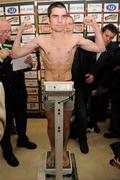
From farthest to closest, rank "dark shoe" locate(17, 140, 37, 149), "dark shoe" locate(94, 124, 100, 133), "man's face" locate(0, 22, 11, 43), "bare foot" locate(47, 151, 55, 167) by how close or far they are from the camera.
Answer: "dark shoe" locate(94, 124, 100, 133), "dark shoe" locate(17, 140, 37, 149), "man's face" locate(0, 22, 11, 43), "bare foot" locate(47, 151, 55, 167)

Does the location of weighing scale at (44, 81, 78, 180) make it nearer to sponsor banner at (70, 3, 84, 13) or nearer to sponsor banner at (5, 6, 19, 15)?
sponsor banner at (70, 3, 84, 13)

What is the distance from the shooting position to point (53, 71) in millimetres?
2496

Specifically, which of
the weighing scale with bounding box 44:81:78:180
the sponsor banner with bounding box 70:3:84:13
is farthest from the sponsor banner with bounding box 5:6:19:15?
the weighing scale with bounding box 44:81:78:180

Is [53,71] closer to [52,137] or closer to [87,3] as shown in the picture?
[52,137]

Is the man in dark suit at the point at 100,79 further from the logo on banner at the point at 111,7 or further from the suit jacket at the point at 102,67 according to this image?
the logo on banner at the point at 111,7

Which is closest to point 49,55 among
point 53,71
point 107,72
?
point 53,71

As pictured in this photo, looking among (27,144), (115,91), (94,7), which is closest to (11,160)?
(27,144)

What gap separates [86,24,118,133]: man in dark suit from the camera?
340 cm

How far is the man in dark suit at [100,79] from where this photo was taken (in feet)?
11.2

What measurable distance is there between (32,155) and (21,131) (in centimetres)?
33

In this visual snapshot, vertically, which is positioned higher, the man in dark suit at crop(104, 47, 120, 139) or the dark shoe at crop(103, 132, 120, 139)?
the man in dark suit at crop(104, 47, 120, 139)

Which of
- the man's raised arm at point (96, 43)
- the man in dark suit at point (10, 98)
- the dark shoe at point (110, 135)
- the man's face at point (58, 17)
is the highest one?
the man's face at point (58, 17)

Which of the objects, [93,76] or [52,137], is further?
[93,76]

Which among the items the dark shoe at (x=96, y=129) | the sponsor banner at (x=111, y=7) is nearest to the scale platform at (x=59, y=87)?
the dark shoe at (x=96, y=129)
